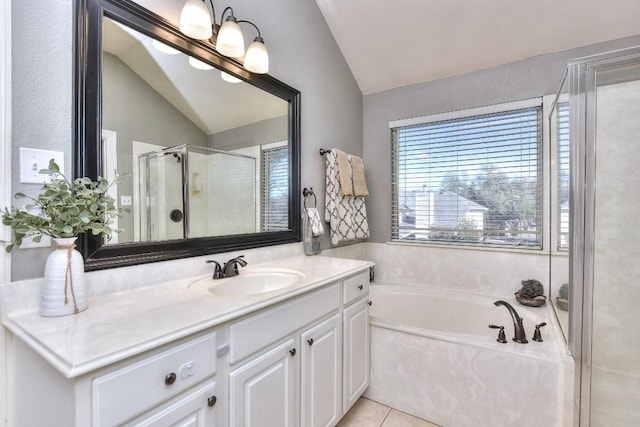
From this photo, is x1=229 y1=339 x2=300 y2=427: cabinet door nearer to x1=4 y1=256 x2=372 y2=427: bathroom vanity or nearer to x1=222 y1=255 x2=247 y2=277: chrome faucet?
x1=4 y1=256 x2=372 y2=427: bathroom vanity

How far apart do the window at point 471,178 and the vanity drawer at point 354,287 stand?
45.3 inches

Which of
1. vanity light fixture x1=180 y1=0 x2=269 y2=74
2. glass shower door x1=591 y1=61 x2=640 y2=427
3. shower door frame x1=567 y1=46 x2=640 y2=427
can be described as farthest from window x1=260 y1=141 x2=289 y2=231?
glass shower door x1=591 y1=61 x2=640 y2=427

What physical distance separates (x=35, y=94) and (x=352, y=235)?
6.82 ft

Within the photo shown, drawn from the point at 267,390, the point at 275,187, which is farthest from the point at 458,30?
the point at 267,390

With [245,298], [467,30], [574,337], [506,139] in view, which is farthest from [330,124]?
[574,337]

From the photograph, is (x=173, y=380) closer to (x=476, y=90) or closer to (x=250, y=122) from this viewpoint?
(x=250, y=122)

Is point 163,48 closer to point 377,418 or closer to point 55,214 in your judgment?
point 55,214

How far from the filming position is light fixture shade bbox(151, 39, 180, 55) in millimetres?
1291

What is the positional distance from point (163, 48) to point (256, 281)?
117 cm

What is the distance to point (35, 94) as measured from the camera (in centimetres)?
95

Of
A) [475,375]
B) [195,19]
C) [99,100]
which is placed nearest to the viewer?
[99,100]

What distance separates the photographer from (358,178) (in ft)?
8.69

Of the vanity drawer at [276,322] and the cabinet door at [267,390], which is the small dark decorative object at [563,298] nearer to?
the vanity drawer at [276,322]

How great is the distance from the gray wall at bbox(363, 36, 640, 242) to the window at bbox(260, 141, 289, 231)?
1.20 metres
